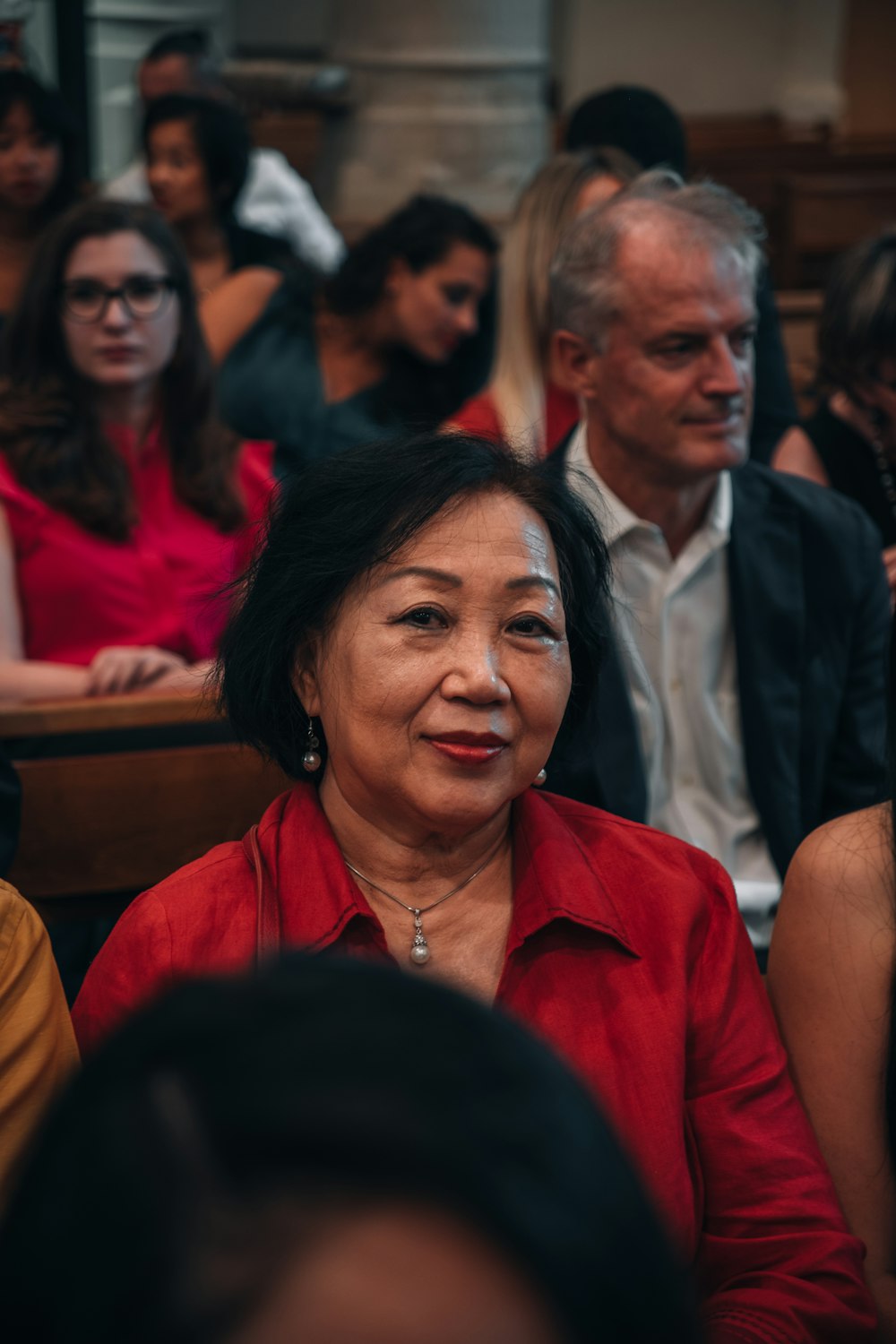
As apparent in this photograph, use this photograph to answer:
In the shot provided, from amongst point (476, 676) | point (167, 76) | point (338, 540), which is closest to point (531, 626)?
point (476, 676)

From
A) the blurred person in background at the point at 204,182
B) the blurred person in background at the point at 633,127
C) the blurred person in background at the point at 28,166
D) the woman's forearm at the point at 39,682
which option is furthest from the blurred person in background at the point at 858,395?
the blurred person in background at the point at 28,166

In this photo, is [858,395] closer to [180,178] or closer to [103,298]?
[103,298]

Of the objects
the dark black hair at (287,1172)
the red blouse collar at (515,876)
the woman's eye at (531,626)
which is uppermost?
the dark black hair at (287,1172)

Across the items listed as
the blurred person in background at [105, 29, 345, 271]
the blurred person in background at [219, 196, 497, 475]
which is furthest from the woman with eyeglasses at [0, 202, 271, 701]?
the blurred person in background at [105, 29, 345, 271]

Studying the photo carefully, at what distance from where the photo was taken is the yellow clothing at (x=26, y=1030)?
148cm

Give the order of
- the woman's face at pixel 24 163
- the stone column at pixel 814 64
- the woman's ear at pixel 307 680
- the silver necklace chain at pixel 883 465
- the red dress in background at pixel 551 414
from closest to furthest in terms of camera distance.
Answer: the woman's ear at pixel 307 680 < the silver necklace chain at pixel 883 465 < the red dress in background at pixel 551 414 < the woman's face at pixel 24 163 < the stone column at pixel 814 64

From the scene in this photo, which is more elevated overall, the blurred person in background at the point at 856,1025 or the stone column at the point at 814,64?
the stone column at the point at 814,64

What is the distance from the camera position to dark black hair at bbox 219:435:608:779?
5.44 feet

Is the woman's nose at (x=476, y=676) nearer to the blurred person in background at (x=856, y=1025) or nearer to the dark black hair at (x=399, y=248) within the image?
the blurred person in background at (x=856, y=1025)

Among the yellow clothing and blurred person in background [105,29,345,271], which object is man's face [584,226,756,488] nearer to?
the yellow clothing

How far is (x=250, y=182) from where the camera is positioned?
5.38m

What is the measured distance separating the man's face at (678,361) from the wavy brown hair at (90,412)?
103 cm

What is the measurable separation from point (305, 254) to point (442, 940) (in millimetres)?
3980

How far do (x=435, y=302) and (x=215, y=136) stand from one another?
3.18ft
